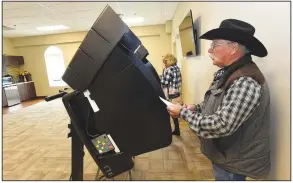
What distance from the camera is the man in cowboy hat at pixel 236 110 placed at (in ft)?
2.81

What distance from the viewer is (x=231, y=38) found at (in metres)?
0.93

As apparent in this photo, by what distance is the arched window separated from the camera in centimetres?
786

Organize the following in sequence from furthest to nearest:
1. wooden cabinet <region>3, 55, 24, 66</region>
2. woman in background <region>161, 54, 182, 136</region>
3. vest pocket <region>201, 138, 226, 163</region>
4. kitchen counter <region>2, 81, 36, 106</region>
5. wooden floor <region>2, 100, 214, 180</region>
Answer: kitchen counter <region>2, 81, 36, 106</region>, wooden cabinet <region>3, 55, 24, 66</region>, woman in background <region>161, 54, 182, 136</region>, wooden floor <region>2, 100, 214, 180</region>, vest pocket <region>201, 138, 226, 163</region>

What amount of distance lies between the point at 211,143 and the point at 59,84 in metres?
8.06

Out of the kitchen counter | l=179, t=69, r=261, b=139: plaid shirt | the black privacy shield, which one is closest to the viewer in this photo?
l=179, t=69, r=261, b=139: plaid shirt

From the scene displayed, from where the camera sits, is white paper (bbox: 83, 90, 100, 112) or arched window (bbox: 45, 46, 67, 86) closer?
white paper (bbox: 83, 90, 100, 112)

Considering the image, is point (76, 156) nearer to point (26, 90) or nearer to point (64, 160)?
point (64, 160)

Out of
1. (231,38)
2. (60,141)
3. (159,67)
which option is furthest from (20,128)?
(159,67)

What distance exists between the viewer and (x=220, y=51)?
100cm

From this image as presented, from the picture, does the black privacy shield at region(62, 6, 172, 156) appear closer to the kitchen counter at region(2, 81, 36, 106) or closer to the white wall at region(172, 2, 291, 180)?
the white wall at region(172, 2, 291, 180)

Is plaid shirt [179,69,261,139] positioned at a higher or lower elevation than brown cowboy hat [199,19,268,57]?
lower

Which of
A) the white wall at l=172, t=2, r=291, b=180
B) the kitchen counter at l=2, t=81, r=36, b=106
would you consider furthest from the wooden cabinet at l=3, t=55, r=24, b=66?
the white wall at l=172, t=2, r=291, b=180

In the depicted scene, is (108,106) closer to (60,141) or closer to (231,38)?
(231,38)

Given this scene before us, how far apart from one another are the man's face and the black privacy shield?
34cm
